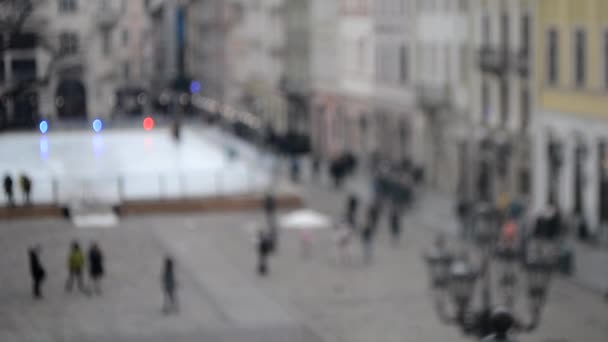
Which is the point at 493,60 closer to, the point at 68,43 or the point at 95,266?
the point at 95,266

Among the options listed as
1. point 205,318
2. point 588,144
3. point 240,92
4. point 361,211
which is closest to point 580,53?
point 588,144

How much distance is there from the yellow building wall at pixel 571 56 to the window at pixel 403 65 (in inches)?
486

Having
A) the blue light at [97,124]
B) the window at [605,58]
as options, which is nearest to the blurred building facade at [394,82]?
the window at [605,58]

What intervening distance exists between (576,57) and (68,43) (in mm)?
23386

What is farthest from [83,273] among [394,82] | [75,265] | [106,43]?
[394,82]

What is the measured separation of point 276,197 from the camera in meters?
41.2

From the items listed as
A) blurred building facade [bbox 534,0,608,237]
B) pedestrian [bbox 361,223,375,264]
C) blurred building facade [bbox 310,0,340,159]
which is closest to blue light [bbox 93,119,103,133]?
pedestrian [bbox 361,223,375,264]

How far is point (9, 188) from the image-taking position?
1892cm

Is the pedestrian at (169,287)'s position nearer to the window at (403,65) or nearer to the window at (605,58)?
the window at (605,58)

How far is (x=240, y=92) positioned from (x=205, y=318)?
152ft

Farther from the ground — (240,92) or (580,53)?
(580,53)

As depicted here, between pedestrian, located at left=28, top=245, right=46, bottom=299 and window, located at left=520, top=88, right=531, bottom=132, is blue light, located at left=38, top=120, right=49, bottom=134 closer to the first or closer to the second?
pedestrian, located at left=28, top=245, right=46, bottom=299

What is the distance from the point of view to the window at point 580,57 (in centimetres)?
3791

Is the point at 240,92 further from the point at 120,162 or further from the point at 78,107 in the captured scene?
the point at 78,107
